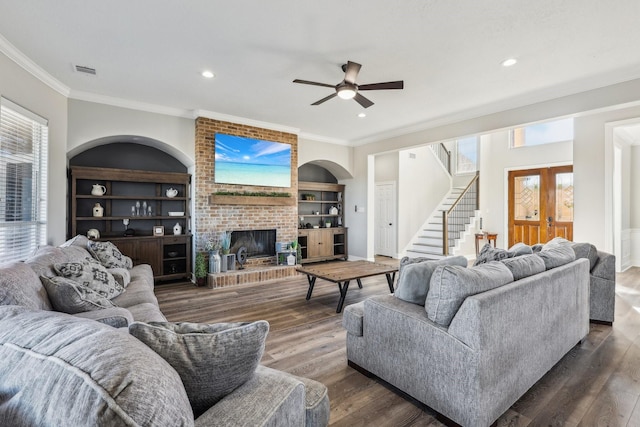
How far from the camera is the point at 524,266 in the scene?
86.7 inches

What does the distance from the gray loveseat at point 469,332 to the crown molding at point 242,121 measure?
423 centimetres

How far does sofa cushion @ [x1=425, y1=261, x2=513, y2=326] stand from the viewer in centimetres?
182

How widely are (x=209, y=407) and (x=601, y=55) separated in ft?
15.1

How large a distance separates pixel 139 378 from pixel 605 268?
4.30 m

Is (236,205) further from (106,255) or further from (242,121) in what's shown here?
(106,255)

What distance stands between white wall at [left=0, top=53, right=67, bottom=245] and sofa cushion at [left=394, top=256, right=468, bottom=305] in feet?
13.9

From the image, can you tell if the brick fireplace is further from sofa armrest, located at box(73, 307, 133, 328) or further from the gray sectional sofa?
the gray sectional sofa

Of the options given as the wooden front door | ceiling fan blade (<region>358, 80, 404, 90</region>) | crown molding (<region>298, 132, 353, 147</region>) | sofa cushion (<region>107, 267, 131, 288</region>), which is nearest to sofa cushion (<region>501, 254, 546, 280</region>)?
ceiling fan blade (<region>358, 80, 404, 90</region>)

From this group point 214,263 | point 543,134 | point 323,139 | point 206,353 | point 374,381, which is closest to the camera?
point 206,353

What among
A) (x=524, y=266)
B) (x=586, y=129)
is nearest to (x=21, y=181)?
(x=524, y=266)

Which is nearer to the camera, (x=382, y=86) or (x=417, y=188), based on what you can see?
(x=382, y=86)

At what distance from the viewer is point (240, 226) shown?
571 cm

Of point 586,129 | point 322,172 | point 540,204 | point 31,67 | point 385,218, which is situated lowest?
point 385,218

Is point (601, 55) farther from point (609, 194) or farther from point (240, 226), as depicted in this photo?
point (240, 226)
